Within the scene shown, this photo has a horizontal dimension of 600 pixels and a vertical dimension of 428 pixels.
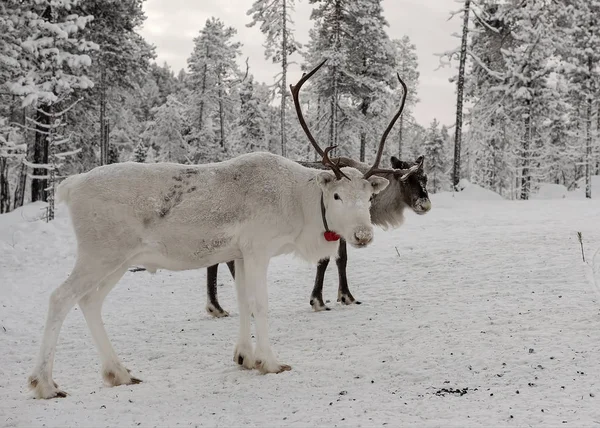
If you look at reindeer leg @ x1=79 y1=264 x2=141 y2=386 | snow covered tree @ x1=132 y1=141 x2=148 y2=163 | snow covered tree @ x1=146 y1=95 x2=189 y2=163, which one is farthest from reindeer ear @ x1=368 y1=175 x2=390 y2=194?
snow covered tree @ x1=132 y1=141 x2=148 y2=163

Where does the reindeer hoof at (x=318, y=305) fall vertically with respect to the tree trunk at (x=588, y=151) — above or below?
below

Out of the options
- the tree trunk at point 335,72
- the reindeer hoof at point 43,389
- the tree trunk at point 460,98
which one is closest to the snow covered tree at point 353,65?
the tree trunk at point 335,72

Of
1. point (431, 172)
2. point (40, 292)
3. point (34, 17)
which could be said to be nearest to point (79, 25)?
point (34, 17)

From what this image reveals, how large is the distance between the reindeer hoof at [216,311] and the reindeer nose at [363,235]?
3.72 meters

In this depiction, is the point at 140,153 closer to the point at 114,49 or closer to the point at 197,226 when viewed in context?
the point at 114,49

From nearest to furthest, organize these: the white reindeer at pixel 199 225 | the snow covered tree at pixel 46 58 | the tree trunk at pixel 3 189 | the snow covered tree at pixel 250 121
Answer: the white reindeer at pixel 199 225 < the snow covered tree at pixel 46 58 < the tree trunk at pixel 3 189 < the snow covered tree at pixel 250 121

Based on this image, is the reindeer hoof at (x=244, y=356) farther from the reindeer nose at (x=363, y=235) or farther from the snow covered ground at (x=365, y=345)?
the reindeer nose at (x=363, y=235)

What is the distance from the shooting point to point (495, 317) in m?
6.32

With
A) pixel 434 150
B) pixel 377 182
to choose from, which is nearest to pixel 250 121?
pixel 434 150

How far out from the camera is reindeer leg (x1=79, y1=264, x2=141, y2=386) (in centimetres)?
505

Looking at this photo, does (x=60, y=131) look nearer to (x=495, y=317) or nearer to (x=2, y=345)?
(x=2, y=345)

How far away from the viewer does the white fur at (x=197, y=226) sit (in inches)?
194

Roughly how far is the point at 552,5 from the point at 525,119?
6477mm

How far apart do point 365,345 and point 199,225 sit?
2.28 m
